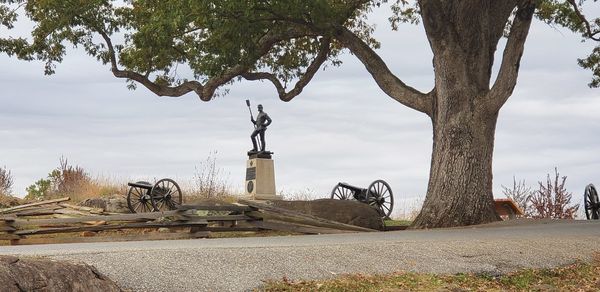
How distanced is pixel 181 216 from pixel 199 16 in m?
4.93

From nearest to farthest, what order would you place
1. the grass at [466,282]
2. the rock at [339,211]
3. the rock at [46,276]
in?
the rock at [46,276] < the grass at [466,282] < the rock at [339,211]

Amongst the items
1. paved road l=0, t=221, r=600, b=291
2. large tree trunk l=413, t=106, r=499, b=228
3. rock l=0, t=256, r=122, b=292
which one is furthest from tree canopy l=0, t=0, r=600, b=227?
rock l=0, t=256, r=122, b=292

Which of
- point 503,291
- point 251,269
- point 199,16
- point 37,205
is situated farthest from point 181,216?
point 503,291

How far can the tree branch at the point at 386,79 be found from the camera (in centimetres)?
2117

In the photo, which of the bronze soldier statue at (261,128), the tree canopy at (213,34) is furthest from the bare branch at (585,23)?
the bronze soldier statue at (261,128)

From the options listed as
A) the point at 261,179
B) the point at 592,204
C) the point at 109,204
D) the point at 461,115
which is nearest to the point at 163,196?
the point at 109,204

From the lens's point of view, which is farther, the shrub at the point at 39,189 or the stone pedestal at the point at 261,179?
the shrub at the point at 39,189

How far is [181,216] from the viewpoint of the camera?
17.9 meters

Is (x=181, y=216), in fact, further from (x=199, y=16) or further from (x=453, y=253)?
(x=453, y=253)

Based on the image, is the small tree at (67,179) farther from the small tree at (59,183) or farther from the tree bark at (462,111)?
the tree bark at (462,111)

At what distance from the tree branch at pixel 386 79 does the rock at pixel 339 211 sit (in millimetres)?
3172

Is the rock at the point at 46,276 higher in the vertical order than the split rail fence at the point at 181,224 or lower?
lower

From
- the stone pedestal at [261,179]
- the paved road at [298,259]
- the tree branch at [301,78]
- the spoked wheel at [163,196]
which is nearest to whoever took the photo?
the paved road at [298,259]

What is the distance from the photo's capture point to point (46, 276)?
7.53m
